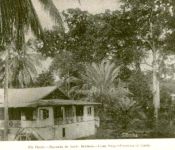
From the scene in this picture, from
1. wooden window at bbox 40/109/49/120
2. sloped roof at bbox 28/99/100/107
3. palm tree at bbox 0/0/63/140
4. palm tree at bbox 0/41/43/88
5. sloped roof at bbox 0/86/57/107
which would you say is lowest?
wooden window at bbox 40/109/49/120

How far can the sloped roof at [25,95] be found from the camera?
1.71m

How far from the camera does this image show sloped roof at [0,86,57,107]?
171 centimetres

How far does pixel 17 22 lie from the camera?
1.75 m

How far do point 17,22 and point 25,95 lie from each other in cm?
34

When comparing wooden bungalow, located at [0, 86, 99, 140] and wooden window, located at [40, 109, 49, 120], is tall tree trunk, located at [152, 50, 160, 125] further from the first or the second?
wooden window, located at [40, 109, 49, 120]

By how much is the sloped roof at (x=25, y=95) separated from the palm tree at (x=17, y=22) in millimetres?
18

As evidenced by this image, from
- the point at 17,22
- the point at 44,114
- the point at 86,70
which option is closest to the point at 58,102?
the point at 44,114

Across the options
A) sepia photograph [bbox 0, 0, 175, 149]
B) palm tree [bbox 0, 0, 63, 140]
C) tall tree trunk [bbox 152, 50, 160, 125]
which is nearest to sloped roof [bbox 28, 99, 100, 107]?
sepia photograph [bbox 0, 0, 175, 149]

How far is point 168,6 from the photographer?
5.81 feet

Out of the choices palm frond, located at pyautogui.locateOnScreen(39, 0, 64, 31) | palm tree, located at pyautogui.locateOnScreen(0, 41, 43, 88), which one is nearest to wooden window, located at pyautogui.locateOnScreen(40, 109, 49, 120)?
palm tree, located at pyautogui.locateOnScreen(0, 41, 43, 88)

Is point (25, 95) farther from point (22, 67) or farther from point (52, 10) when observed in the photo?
point (52, 10)

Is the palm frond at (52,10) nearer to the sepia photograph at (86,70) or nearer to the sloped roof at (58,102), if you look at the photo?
the sepia photograph at (86,70)

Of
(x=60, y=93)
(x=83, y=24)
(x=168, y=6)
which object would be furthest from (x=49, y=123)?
(x=168, y=6)

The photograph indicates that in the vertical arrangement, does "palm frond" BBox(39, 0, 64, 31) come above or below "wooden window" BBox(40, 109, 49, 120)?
above
